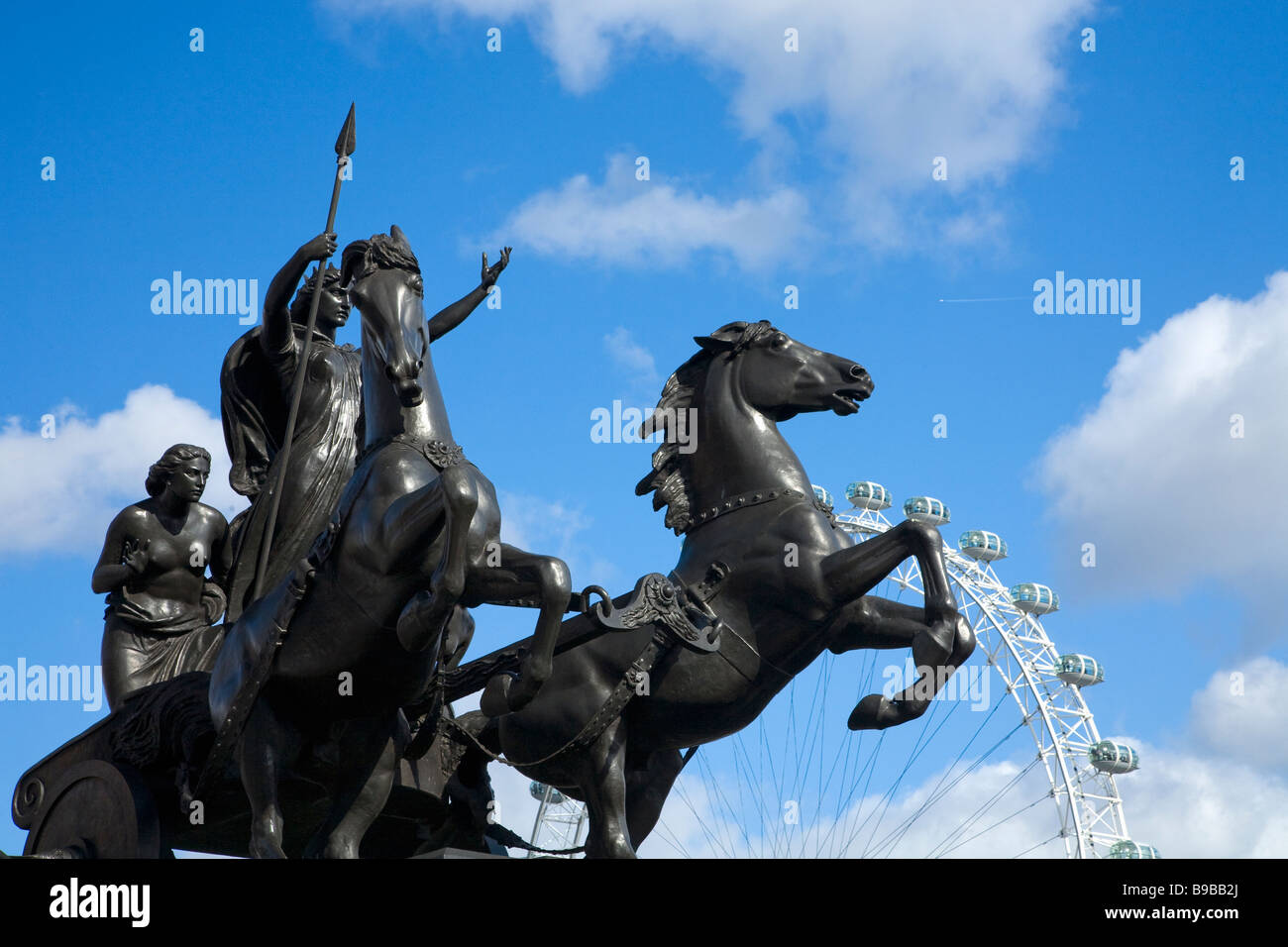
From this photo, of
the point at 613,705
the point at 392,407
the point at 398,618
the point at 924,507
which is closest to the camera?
the point at 398,618

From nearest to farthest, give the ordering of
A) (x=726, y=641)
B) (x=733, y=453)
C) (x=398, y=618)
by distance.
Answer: (x=398, y=618) → (x=726, y=641) → (x=733, y=453)

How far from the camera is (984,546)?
50.0m

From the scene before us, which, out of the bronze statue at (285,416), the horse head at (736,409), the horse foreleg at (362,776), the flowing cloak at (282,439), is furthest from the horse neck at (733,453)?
the horse foreleg at (362,776)

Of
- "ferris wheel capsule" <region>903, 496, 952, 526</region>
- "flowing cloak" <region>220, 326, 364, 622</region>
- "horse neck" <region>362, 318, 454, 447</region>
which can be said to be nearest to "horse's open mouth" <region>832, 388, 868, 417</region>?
"flowing cloak" <region>220, 326, 364, 622</region>

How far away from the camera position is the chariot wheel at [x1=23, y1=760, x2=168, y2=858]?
31.6 feet

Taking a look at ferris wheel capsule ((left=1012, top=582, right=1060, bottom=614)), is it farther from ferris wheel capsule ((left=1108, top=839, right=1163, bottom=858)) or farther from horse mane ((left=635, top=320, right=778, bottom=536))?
horse mane ((left=635, top=320, right=778, bottom=536))

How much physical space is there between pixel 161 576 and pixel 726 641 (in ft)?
11.8

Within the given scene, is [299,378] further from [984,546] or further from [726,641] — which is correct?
[984,546]

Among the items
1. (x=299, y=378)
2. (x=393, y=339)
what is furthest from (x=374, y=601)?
(x=299, y=378)

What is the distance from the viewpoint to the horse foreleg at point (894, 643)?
9812 mm

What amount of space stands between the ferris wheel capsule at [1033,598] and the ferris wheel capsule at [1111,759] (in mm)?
4232

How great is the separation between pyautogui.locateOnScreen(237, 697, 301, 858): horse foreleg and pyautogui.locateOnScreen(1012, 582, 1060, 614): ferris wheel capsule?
4282 centimetres
